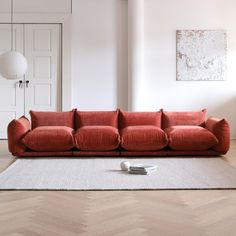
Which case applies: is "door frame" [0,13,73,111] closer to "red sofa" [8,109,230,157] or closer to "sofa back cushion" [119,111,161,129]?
"sofa back cushion" [119,111,161,129]

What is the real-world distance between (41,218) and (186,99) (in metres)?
5.43

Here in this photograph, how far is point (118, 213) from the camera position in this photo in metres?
3.21

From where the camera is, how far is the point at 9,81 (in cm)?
797

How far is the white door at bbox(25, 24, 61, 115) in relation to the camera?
7926 millimetres

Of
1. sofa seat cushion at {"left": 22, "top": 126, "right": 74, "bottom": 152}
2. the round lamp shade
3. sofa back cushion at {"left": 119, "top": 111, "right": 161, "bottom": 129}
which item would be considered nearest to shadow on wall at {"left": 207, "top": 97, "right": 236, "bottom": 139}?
sofa back cushion at {"left": 119, "top": 111, "right": 161, "bottom": 129}

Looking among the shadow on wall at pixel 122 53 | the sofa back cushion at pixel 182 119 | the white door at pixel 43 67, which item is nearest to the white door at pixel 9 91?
the white door at pixel 43 67

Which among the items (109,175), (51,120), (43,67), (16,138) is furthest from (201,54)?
(109,175)

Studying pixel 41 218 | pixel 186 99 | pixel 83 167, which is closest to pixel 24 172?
pixel 83 167

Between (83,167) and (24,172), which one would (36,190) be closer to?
(24,172)

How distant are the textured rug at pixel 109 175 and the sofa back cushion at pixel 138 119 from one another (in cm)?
78

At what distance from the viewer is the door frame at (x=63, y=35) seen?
7.85 metres

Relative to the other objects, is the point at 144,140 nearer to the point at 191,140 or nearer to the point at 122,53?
the point at 191,140

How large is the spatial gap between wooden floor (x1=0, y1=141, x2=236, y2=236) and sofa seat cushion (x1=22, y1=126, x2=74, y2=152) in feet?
5.96

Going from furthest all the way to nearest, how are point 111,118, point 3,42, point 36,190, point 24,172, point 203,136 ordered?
point 3,42 → point 111,118 → point 203,136 → point 24,172 → point 36,190
